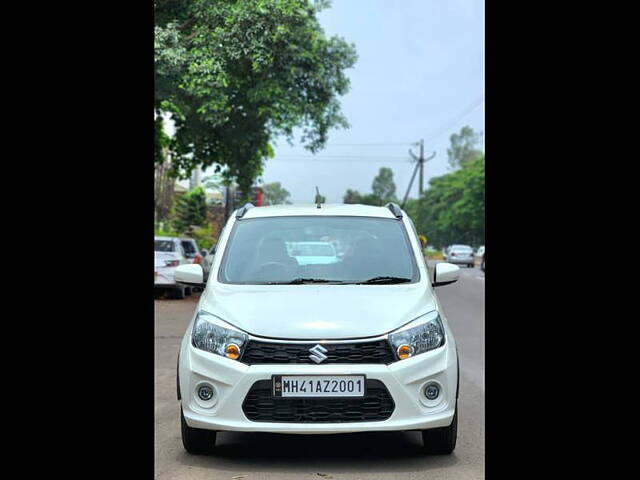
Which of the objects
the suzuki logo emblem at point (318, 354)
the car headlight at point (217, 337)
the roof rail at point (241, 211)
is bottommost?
the suzuki logo emblem at point (318, 354)

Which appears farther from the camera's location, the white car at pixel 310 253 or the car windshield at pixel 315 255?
the white car at pixel 310 253

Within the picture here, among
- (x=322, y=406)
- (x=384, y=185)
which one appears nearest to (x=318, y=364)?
(x=322, y=406)

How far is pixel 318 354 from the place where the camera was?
223 inches

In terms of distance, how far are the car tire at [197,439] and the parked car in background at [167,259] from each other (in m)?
16.4

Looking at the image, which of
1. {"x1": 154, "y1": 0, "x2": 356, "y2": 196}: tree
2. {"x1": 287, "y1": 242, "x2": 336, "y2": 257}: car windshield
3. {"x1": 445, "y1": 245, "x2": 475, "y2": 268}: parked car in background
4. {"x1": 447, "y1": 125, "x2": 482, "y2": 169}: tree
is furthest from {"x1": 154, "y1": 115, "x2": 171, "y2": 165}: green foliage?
{"x1": 447, "y1": 125, "x2": 482, "y2": 169}: tree

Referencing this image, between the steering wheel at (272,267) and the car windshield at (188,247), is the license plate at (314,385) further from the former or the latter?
the car windshield at (188,247)

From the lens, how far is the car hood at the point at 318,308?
5.74 meters

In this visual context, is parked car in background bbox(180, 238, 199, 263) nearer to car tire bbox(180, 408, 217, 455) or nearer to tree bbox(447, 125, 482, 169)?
car tire bbox(180, 408, 217, 455)

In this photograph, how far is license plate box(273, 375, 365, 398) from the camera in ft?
18.4

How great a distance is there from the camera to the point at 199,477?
558 cm

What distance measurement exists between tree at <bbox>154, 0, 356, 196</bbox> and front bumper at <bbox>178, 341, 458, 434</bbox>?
13838 mm

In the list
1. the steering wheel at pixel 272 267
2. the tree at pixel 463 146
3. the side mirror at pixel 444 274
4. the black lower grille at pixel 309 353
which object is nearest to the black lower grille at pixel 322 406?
the black lower grille at pixel 309 353

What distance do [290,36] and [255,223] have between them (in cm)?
1448
